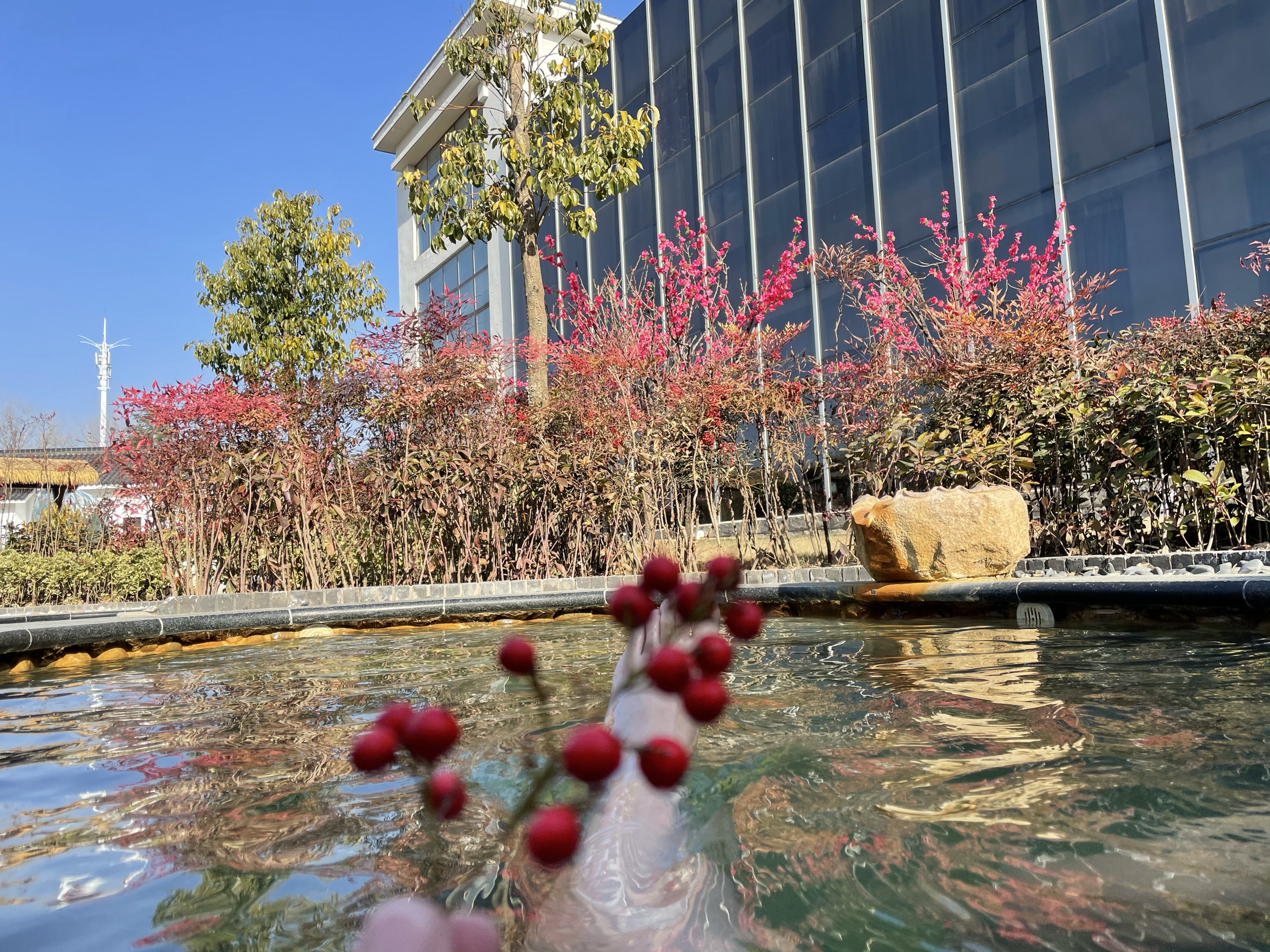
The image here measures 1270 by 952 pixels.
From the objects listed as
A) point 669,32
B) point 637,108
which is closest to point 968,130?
point 669,32

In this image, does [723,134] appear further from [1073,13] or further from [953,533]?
[953,533]

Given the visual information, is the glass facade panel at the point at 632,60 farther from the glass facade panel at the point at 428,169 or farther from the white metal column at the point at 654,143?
the glass facade panel at the point at 428,169

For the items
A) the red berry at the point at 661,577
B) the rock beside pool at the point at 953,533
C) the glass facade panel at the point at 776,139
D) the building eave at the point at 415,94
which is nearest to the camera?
the red berry at the point at 661,577

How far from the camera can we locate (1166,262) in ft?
29.5

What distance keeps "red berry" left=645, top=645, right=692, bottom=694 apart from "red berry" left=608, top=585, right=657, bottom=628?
40 millimetres

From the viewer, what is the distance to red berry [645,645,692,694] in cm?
44

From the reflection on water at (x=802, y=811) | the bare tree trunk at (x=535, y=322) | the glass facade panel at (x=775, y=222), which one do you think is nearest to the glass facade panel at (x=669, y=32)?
the glass facade panel at (x=775, y=222)

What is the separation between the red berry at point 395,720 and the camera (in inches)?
16.5

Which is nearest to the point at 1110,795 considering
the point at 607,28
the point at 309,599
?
the point at 309,599

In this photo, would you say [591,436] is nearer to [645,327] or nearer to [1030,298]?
[645,327]

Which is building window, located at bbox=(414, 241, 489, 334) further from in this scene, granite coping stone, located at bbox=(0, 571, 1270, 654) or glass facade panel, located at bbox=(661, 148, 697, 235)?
granite coping stone, located at bbox=(0, 571, 1270, 654)

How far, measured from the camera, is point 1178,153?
8914 millimetres

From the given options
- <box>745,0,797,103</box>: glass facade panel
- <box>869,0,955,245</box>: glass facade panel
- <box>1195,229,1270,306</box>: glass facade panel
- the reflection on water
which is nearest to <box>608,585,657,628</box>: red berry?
the reflection on water

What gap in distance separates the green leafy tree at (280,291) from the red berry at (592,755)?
1362 cm
